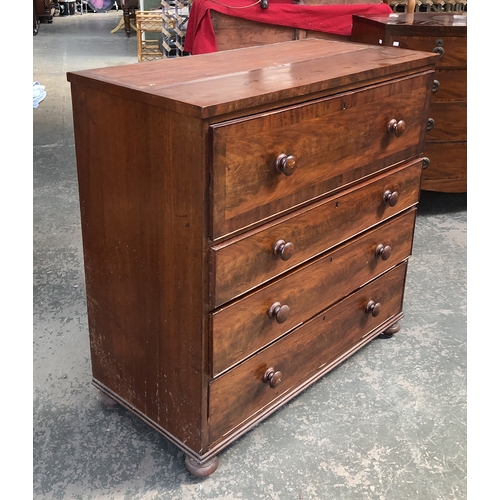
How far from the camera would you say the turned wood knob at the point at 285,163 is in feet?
4.83

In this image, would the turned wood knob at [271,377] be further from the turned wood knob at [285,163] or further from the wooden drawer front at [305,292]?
the turned wood knob at [285,163]

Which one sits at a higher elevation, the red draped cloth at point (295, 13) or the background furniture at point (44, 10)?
the red draped cloth at point (295, 13)

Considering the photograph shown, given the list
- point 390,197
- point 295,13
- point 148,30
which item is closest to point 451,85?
point 295,13

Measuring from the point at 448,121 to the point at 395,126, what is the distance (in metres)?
1.51

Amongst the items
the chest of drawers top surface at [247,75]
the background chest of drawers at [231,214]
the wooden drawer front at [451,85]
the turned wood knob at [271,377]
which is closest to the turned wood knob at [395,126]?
the background chest of drawers at [231,214]

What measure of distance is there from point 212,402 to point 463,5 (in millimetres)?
4326

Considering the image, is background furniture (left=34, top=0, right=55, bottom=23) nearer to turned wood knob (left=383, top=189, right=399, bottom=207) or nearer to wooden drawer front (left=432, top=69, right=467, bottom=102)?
wooden drawer front (left=432, top=69, right=467, bottom=102)

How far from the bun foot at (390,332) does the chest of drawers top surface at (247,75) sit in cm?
95

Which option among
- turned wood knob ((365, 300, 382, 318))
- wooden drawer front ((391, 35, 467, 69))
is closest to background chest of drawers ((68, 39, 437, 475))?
turned wood knob ((365, 300, 382, 318))

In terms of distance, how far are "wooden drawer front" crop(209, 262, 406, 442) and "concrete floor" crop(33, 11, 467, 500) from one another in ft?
0.38

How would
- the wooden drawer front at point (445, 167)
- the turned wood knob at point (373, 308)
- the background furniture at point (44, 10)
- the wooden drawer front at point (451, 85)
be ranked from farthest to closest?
the background furniture at point (44, 10) < the wooden drawer front at point (445, 167) < the wooden drawer front at point (451, 85) < the turned wood knob at point (373, 308)

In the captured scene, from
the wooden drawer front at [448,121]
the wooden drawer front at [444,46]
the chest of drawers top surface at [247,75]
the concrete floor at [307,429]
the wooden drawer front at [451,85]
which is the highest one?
the chest of drawers top surface at [247,75]

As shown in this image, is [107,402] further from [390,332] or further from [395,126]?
[395,126]

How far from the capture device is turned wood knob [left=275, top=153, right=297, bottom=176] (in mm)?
1473
